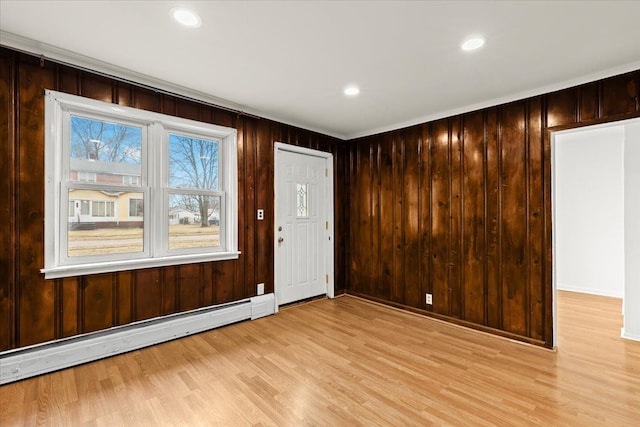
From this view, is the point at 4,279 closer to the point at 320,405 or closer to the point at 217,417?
the point at 217,417

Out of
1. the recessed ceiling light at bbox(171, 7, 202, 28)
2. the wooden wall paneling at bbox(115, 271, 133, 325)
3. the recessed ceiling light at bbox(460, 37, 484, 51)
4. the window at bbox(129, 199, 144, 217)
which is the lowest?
the wooden wall paneling at bbox(115, 271, 133, 325)

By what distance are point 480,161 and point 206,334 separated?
3.57 metres

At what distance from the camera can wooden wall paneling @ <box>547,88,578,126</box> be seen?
277 centimetres

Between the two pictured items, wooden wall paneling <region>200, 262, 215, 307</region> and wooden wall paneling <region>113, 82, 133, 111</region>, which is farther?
wooden wall paneling <region>200, 262, 215, 307</region>

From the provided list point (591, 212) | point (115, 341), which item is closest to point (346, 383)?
point (115, 341)

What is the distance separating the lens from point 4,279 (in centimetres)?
222

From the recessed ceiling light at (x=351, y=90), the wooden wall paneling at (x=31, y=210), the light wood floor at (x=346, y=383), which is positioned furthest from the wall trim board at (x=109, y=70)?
the light wood floor at (x=346, y=383)

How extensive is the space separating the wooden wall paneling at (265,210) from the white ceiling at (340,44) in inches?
30.5

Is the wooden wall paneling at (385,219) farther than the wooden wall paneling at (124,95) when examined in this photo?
Yes

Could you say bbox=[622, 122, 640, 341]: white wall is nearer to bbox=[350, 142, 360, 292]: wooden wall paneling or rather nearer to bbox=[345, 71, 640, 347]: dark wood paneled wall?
bbox=[345, 71, 640, 347]: dark wood paneled wall

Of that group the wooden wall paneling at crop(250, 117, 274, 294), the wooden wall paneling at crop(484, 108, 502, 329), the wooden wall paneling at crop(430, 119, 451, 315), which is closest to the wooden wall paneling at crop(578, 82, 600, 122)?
the wooden wall paneling at crop(484, 108, 502, 329)

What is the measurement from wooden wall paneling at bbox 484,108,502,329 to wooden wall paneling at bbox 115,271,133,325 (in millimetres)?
3656

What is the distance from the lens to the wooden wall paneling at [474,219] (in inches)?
132

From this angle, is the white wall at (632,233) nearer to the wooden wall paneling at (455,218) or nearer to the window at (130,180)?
the wooden wall paneling at (455,218)
